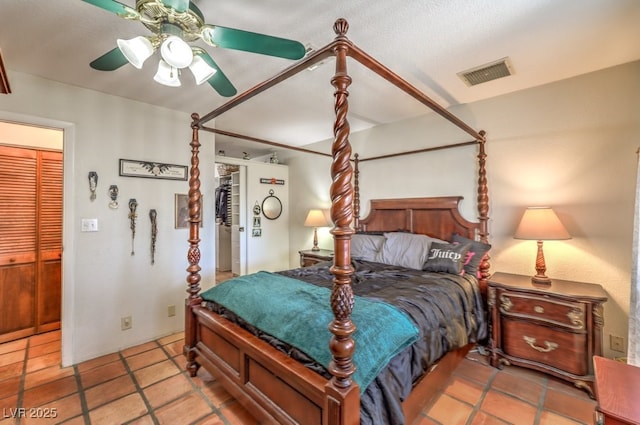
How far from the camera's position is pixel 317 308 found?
1700 mm

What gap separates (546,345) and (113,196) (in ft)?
13.0

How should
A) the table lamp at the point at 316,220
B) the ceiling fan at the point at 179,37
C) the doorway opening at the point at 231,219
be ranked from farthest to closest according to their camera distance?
the doorway opening at the point at 231,219 < the table lamp at the point at 316,220 < the ceiling fan at the point at 179,37

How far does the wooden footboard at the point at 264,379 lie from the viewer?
4.04ft

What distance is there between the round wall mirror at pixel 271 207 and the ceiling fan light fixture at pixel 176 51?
3.57 m

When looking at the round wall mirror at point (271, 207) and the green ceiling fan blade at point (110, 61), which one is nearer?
the green ceiling fan blade at point (110, 61)

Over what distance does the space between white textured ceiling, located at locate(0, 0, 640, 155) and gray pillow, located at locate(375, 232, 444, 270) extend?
4.77 feet

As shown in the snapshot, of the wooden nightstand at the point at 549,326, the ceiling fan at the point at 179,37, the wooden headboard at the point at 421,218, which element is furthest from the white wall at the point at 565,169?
the ceiling fan at the point at 179,37

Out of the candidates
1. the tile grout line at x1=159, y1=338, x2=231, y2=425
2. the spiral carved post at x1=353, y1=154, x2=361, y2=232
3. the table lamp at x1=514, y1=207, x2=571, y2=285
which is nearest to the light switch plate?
the tile grout line at x1=159, y1=338, x2=231, y2=425

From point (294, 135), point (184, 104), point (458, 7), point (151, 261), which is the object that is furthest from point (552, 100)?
point (151, 261)

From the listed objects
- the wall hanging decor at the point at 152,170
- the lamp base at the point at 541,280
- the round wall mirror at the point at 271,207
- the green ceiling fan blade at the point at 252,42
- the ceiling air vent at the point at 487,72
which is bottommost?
the lamp base at the point at 541,280

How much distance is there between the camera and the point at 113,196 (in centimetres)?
278

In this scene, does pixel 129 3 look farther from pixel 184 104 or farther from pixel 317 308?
pixel 317 308

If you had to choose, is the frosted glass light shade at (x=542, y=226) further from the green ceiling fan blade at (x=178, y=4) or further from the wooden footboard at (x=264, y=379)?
the green ceiling fan blade at (x=178, y=4)

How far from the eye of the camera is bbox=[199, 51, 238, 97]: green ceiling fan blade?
5.49 ft
